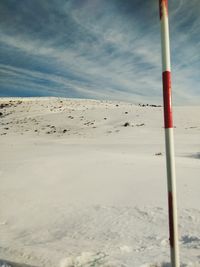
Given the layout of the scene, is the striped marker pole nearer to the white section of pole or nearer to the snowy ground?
the white section of pole

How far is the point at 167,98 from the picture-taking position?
8.18 feet

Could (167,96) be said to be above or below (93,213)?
above

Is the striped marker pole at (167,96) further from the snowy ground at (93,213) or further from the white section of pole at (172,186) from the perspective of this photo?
the snowy ground at (93,213)

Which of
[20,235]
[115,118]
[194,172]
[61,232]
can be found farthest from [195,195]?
[115,118]

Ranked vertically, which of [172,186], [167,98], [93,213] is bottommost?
[93,213]

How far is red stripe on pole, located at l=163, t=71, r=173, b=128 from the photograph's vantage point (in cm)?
248

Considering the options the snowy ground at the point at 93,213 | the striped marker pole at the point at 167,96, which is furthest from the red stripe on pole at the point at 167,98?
the snowy ground at the point at 93,213

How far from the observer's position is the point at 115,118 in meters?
26.5

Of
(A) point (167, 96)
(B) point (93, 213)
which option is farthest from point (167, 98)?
(B) point (93, 213)

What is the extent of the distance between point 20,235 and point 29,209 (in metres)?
1.11

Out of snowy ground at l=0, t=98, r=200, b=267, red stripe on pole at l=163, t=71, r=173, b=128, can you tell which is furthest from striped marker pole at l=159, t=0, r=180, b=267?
snowy ground at l=0, t=98, r=200, b=267

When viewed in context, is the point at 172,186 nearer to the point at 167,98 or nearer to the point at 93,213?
the point at 167,98

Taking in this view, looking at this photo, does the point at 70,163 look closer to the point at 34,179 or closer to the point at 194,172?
the point at 34,179

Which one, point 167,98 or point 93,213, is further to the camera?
point 93,213
